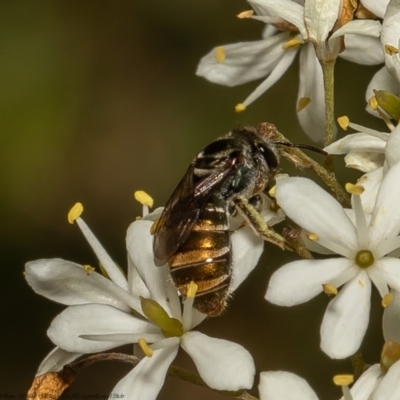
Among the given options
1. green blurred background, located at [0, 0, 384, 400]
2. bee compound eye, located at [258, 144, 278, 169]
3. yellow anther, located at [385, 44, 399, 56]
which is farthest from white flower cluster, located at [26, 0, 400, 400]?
green blurred background, located at [0, 0, 384, 400]

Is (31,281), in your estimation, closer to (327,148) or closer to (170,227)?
(170,227)

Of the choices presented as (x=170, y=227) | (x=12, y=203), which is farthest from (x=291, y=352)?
(x=170, y=227)

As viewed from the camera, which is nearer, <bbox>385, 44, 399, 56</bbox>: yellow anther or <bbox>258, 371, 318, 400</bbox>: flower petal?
<bbox>258, 371, 318, 400</bbox>: flower petal

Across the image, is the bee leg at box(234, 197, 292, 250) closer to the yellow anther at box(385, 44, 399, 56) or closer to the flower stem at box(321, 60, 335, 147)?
the flower stem at box(321, 60, 335, 147)

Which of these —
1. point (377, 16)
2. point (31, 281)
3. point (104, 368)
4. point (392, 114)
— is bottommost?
point (104, 368)

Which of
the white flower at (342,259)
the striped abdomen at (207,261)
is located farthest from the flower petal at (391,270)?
the striped abdomen at (207,261)

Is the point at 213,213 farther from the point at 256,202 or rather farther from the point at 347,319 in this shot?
the point at 347,319

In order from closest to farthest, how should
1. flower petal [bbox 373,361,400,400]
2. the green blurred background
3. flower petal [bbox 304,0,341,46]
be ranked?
flower petal [bbox 373,361,400,400]
flower petal [bbox 304,0,341,46]
the green blurred background

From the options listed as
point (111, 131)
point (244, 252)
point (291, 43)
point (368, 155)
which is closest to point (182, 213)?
point (244, 252)
